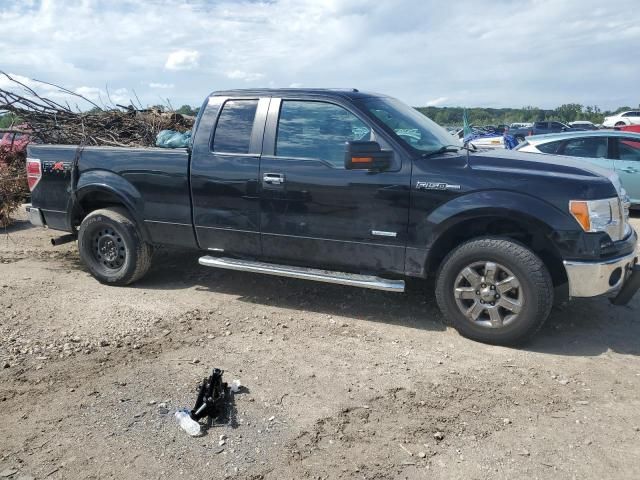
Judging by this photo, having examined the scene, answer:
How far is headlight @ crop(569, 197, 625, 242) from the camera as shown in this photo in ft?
13.0

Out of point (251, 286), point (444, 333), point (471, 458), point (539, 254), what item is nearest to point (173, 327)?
point (251, 286)

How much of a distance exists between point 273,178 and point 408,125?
50.7 inches

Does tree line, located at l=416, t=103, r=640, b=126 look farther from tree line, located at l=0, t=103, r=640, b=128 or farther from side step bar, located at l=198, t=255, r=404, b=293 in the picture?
side step bar, located at l=198, t=255, r=404, b=293

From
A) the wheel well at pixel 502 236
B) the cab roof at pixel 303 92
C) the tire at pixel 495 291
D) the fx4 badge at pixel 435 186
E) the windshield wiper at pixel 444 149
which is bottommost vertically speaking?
the tire at pixel 495 291

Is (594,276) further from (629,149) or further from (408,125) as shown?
(629,149)

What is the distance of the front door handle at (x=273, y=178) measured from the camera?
4.80 meters

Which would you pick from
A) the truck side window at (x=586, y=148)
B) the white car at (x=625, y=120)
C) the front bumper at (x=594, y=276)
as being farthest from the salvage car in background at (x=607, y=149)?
the white car at (x=625, y=120)

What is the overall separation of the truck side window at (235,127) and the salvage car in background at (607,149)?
5769 mm

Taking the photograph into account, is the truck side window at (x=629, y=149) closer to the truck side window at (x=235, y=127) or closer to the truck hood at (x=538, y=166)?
the truck hood at (x=538, y=166)

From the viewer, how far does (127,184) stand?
5.50m

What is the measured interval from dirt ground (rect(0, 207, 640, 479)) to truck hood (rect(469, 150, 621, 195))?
134cm

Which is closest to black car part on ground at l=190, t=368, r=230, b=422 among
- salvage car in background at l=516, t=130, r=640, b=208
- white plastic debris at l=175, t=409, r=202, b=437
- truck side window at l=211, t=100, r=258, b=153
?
white plastic debris at l=175, t=409, r=202, b=437

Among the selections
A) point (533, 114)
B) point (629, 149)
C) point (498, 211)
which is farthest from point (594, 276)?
point (533, 114)

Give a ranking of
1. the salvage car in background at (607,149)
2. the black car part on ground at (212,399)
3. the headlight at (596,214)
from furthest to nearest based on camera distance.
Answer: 1. the salvage car in background at (607,149)
2. the headlight at (596,214)
3. the black car part on ground at (212,399)
